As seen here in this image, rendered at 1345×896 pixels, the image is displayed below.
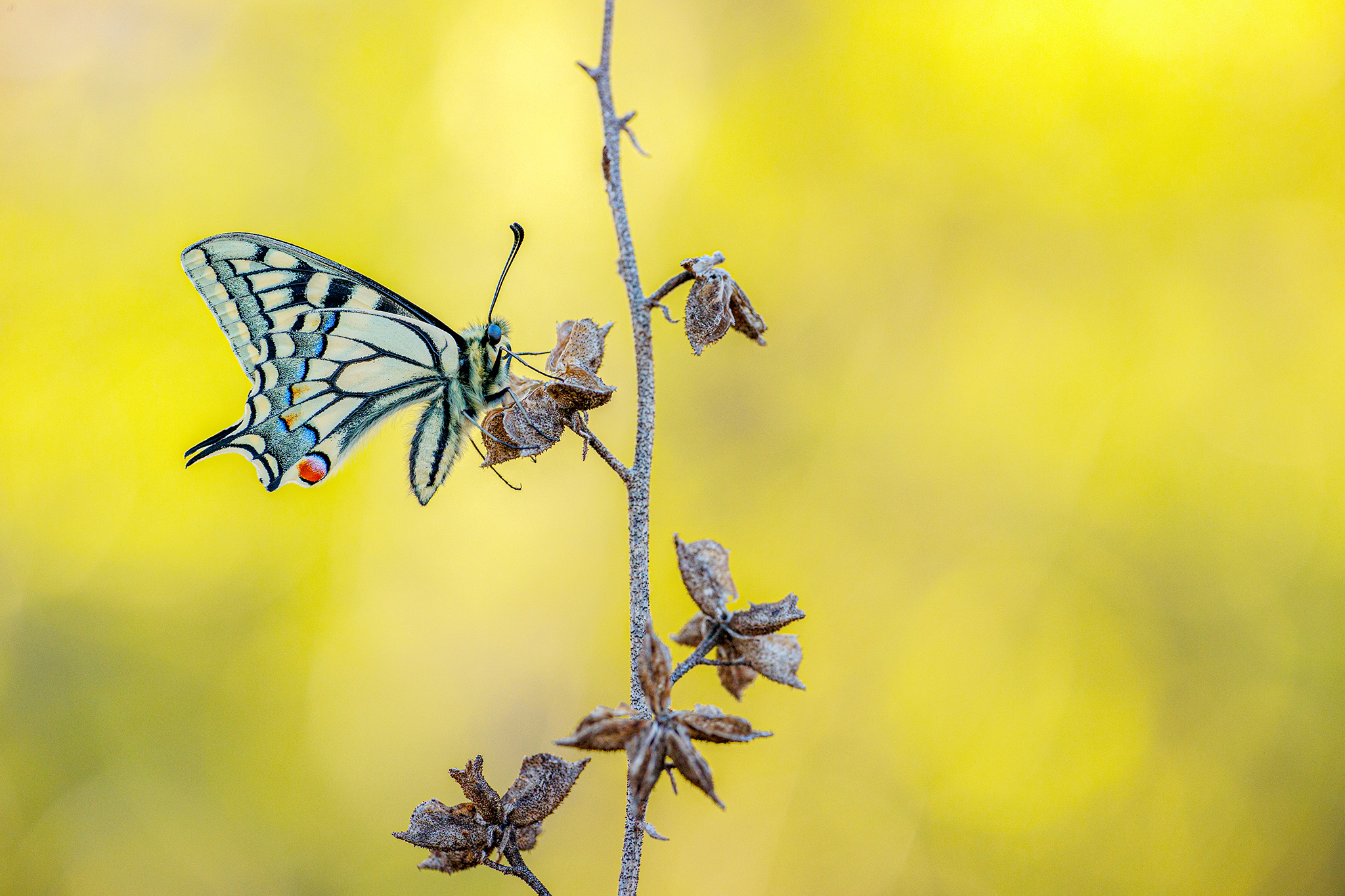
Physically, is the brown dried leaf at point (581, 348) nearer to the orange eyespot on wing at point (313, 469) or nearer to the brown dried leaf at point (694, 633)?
the brown dried leaf at point (694, 633)

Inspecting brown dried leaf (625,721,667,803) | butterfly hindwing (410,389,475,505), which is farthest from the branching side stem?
butterfly hindwing (410,389,475,505)

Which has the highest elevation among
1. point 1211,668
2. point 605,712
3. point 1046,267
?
point 1046,267

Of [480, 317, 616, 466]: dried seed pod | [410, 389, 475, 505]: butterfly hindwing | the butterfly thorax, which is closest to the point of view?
[480, 317, 616, 466]: dried seed pod

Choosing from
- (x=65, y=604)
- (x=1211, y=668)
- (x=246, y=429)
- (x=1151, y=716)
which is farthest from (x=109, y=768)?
(x=1211, y=668)

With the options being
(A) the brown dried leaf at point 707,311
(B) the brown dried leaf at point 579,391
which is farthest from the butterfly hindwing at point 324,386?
(A) the brown dried leaf at point 707,311

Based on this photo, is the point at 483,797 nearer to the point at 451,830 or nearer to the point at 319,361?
the point at 451,830

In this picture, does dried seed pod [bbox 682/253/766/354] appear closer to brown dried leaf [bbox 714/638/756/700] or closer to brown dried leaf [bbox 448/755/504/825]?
brown dried leaf [bbox 714/638/756/700]

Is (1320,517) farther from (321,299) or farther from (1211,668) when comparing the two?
(321,299)
